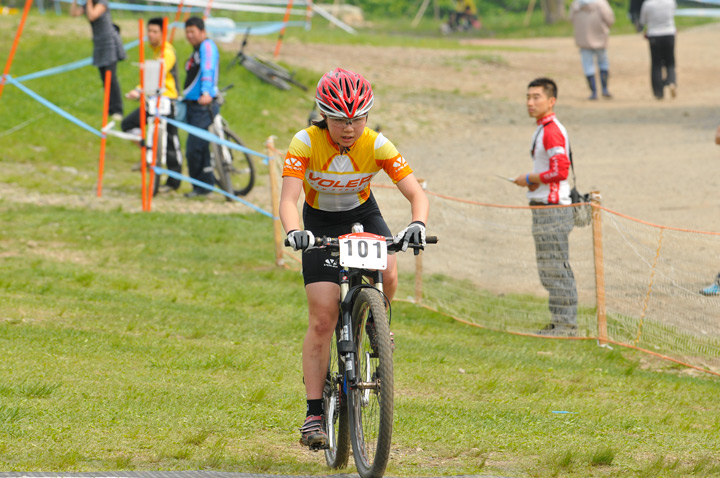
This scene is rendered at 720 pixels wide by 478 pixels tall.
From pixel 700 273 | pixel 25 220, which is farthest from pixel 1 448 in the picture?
pixel 25 220

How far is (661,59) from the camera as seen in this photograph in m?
23.5

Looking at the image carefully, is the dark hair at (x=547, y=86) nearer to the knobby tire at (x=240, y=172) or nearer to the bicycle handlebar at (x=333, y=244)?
the bicycle handlebar at (x=333, y=244)

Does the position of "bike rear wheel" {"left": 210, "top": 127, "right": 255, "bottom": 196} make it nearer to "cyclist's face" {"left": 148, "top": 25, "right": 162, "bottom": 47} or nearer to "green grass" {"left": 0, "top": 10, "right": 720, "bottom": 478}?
"cyclist's face" {"left": 148, "top": 25, "right": 162, "bottom": 47}

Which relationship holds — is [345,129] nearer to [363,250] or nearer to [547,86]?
[363,250]

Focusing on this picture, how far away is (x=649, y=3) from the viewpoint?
75.1 feet

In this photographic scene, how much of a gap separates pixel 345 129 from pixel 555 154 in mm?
4033

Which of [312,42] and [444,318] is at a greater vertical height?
[312,42]

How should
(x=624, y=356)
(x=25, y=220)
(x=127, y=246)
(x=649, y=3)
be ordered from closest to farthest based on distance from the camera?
(x=624, y=356) → (x=127, y=246) → (x=25, y=220) → (x=649, y=3)

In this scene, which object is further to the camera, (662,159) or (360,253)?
(662,159)

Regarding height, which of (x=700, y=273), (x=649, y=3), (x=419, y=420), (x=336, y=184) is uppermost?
(x=649, y=3)

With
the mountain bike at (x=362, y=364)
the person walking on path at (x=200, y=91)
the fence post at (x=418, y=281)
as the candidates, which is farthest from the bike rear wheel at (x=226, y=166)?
the mountain bike at (x=362, y=364)

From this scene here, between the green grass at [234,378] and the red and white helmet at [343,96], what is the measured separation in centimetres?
184

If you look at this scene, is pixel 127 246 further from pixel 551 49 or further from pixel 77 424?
pixel 551 49

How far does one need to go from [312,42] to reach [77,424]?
81.2 ft
